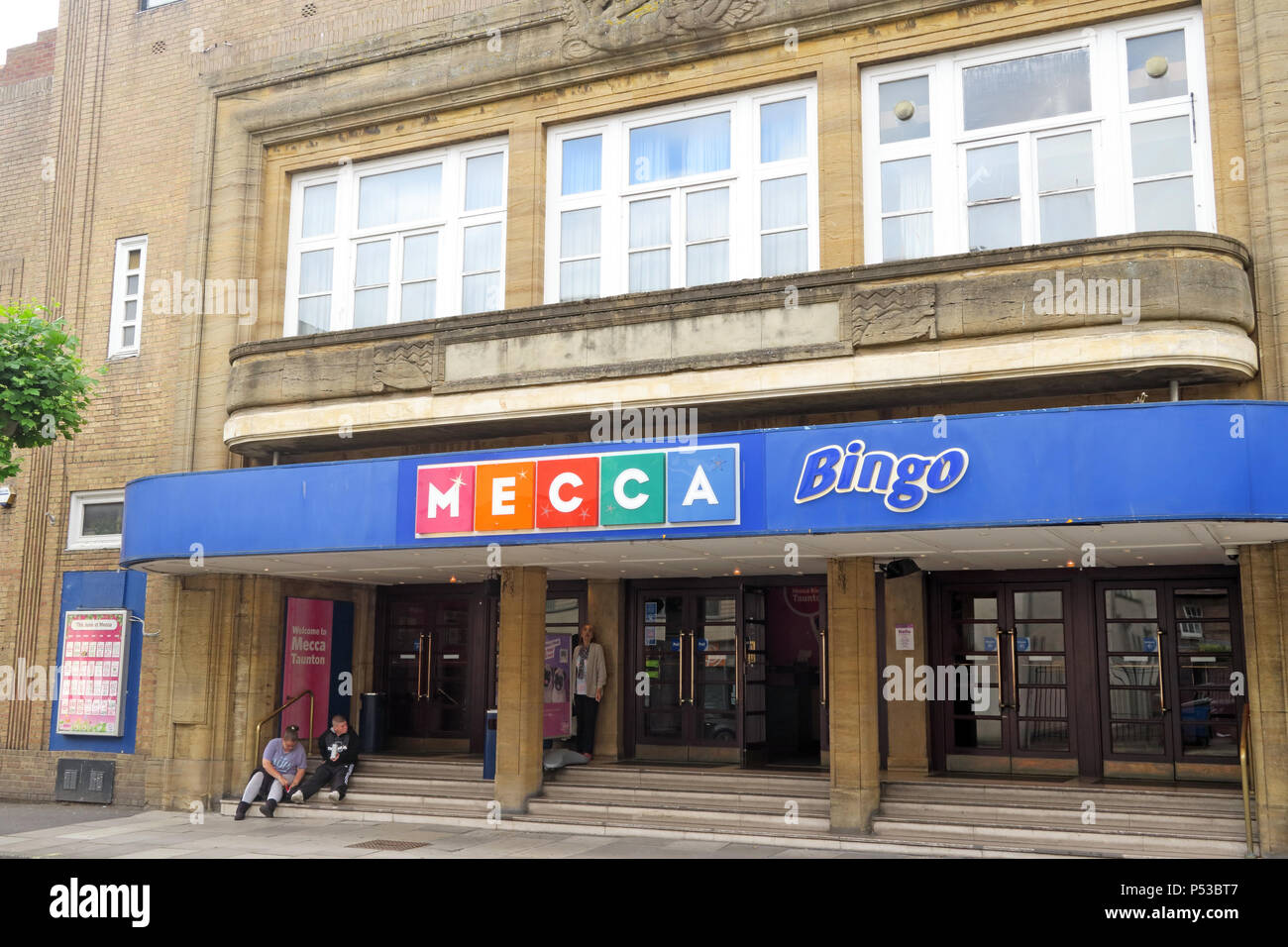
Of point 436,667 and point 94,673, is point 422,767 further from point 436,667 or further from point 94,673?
point 94,673

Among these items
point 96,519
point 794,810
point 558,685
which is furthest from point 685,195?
point 96,519

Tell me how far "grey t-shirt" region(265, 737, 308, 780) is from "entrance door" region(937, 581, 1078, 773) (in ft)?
27.8

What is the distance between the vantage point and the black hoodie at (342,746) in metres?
16.6

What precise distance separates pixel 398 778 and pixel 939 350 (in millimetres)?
9378

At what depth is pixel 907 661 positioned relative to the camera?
51.1 ft

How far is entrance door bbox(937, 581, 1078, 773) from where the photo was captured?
49.4 ft

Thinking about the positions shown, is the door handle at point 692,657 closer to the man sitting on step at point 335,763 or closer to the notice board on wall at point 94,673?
the man sitting on step at point 335,763

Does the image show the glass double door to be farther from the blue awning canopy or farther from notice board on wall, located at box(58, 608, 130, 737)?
notice board on wall, located at box(58, 608, 130, 737)

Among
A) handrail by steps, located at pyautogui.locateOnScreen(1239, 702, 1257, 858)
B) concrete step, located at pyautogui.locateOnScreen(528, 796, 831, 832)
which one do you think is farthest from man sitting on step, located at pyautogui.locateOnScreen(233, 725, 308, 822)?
handrail by steps, located at pyautogui.locateOnScreen(1239, 702, 1257, 858)

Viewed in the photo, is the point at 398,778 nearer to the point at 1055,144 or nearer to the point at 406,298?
the point at 406,298

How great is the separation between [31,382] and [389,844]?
703 cm

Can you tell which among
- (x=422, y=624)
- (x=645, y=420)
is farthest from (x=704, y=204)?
(x=422, y=624)

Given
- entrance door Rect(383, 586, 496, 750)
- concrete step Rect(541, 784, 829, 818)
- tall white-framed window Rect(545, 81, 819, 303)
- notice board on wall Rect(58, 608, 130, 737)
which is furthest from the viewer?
entrance door Rect(383, 586, 496, 750)

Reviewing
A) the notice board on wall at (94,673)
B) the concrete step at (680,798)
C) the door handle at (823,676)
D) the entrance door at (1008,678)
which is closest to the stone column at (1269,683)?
the entrance door at (1008,678)
